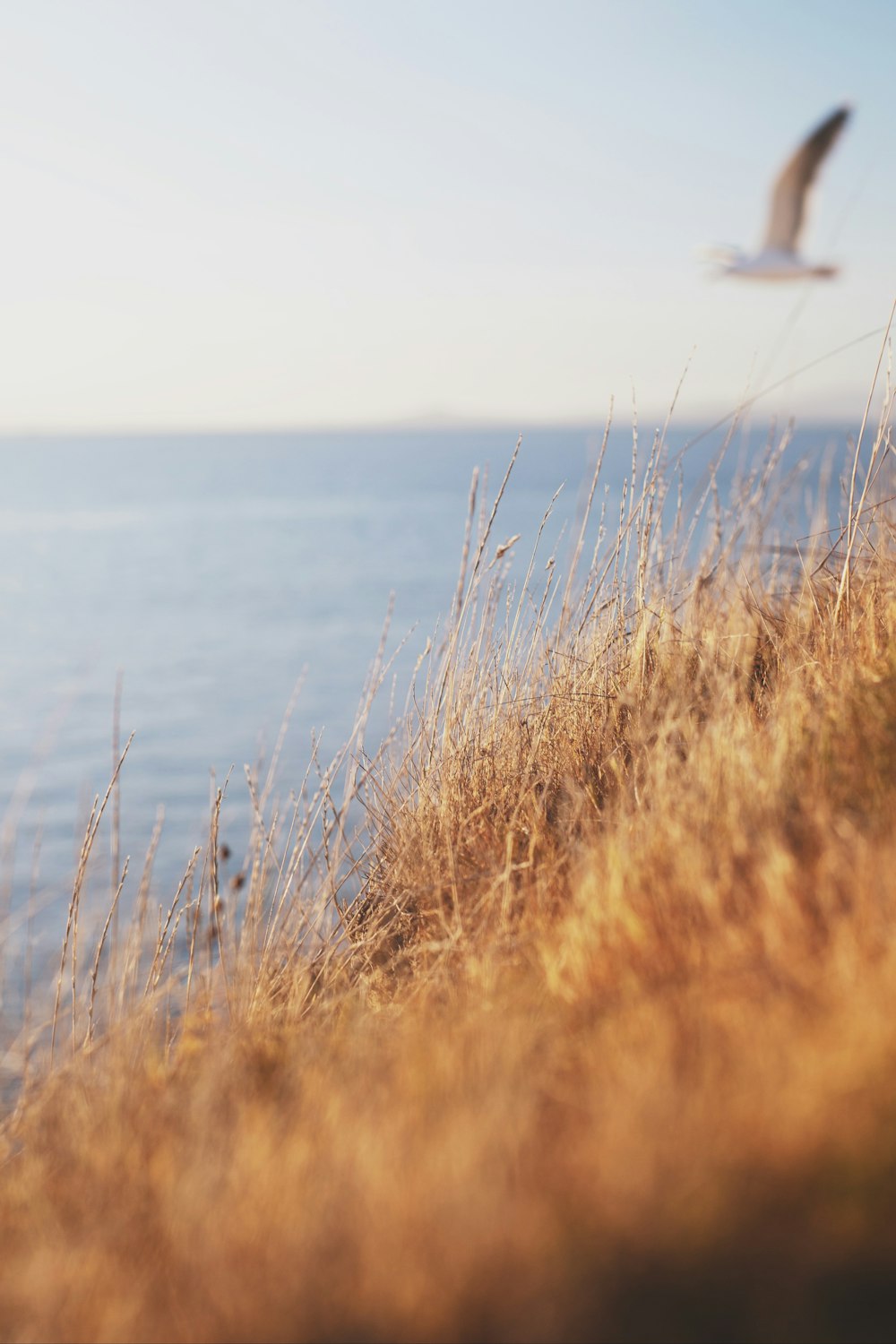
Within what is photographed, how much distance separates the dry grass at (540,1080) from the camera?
3.34 feet

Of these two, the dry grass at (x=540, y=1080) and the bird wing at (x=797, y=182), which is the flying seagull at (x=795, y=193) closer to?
the bird wing at (x=797, y=182)

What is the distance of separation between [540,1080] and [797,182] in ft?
5.93

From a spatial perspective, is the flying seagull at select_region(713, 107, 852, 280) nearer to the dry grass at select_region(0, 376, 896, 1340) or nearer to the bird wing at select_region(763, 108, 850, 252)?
the bird wing at select_region(763, 108, 850, 252)

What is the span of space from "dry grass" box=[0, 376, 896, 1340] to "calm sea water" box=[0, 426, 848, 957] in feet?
1.63

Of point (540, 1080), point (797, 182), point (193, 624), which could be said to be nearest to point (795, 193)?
point (797, 182)

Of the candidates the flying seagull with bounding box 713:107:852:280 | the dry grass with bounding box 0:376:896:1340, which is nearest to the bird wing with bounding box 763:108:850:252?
the flying seagull with bounding box 713:107:852:280

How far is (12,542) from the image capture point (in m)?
59.0

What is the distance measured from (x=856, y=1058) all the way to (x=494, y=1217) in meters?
0.44

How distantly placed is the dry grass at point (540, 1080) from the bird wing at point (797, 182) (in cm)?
79

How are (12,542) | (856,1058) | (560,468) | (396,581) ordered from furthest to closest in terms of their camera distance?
1. (560,468)
2. (12,542)
3. (396,581)
4. (856,1058)

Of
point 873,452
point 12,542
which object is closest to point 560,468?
point 12,542

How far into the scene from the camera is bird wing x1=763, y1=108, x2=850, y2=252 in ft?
6.63

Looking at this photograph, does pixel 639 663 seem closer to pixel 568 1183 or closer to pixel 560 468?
pixel 568 1183

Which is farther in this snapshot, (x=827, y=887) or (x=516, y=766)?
(x=516, y=766)
